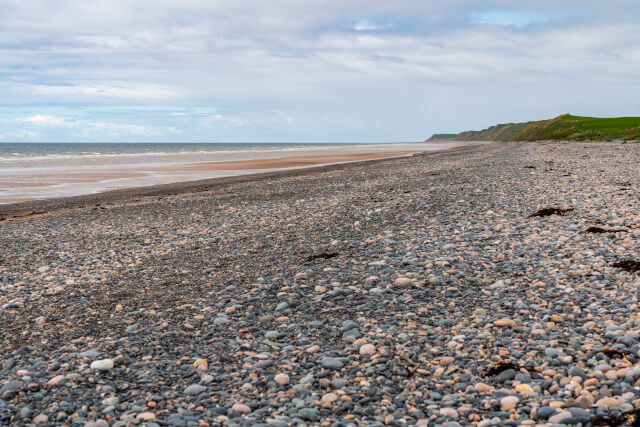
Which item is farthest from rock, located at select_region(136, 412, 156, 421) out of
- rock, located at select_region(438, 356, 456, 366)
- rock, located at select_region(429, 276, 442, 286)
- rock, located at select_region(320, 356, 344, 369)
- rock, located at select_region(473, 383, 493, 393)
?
rock, located at select_region(429, 276, 442, 286)

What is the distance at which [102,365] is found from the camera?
6273 millimetres

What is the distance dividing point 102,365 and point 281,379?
8.41ft

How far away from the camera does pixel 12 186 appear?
118 feet

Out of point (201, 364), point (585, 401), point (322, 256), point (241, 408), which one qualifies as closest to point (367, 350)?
point (241, 408)

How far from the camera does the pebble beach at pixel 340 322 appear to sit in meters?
5.13

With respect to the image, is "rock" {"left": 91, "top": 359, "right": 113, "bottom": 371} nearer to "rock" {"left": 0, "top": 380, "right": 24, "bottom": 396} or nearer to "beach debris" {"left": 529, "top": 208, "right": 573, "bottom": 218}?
"rock" {"left": 0, "top": 380, "right": 24, "bottom": 396}

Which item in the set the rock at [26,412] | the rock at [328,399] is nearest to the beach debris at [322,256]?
the rock at [328,399]

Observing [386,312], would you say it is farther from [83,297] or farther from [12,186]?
[12,186]

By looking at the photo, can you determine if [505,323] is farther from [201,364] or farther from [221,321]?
[221,321]

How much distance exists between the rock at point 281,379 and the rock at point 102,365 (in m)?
2.38

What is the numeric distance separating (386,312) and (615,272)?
4438 mm

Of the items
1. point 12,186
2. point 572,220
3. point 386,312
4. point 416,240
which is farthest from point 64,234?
point 12,186

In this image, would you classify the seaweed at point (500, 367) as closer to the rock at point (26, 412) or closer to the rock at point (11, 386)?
the rock at point (26, 412)

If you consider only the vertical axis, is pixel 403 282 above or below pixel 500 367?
above
